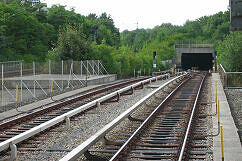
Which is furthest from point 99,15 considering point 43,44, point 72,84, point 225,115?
point 225,115

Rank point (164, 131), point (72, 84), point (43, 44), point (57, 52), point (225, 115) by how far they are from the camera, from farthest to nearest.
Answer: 1. point (43, 44)
2. point (57, 52)
3. point (72, 84)
4. point (225, 115)
5. point (164, 131)

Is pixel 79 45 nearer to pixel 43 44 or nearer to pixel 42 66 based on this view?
pixel 42 66

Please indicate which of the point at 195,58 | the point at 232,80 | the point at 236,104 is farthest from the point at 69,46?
the point at 195,58

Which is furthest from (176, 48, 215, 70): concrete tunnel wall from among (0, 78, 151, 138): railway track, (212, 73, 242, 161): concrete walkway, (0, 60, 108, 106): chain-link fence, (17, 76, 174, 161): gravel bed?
(212, 73, 242, 161): concrete walkway

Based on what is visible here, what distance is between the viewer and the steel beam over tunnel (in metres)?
91.1

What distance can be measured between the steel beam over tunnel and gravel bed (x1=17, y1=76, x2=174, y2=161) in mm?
71289

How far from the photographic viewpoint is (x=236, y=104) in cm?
2212

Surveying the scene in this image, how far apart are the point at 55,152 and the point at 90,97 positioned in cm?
1421

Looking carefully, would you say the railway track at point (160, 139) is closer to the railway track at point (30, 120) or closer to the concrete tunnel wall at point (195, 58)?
the railway track at point (30, 120)

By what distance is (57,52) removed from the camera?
4259 cm

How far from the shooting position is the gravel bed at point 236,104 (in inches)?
642

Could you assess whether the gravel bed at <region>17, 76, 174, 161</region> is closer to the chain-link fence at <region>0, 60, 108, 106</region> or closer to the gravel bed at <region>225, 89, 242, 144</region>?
the gravel bed at <region>225, 89, 242, 144</region>

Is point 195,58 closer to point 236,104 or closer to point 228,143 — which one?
point 236,104

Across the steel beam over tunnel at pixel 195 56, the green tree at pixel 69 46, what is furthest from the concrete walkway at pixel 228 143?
the steel beam over tunnel at pixel 195 56
